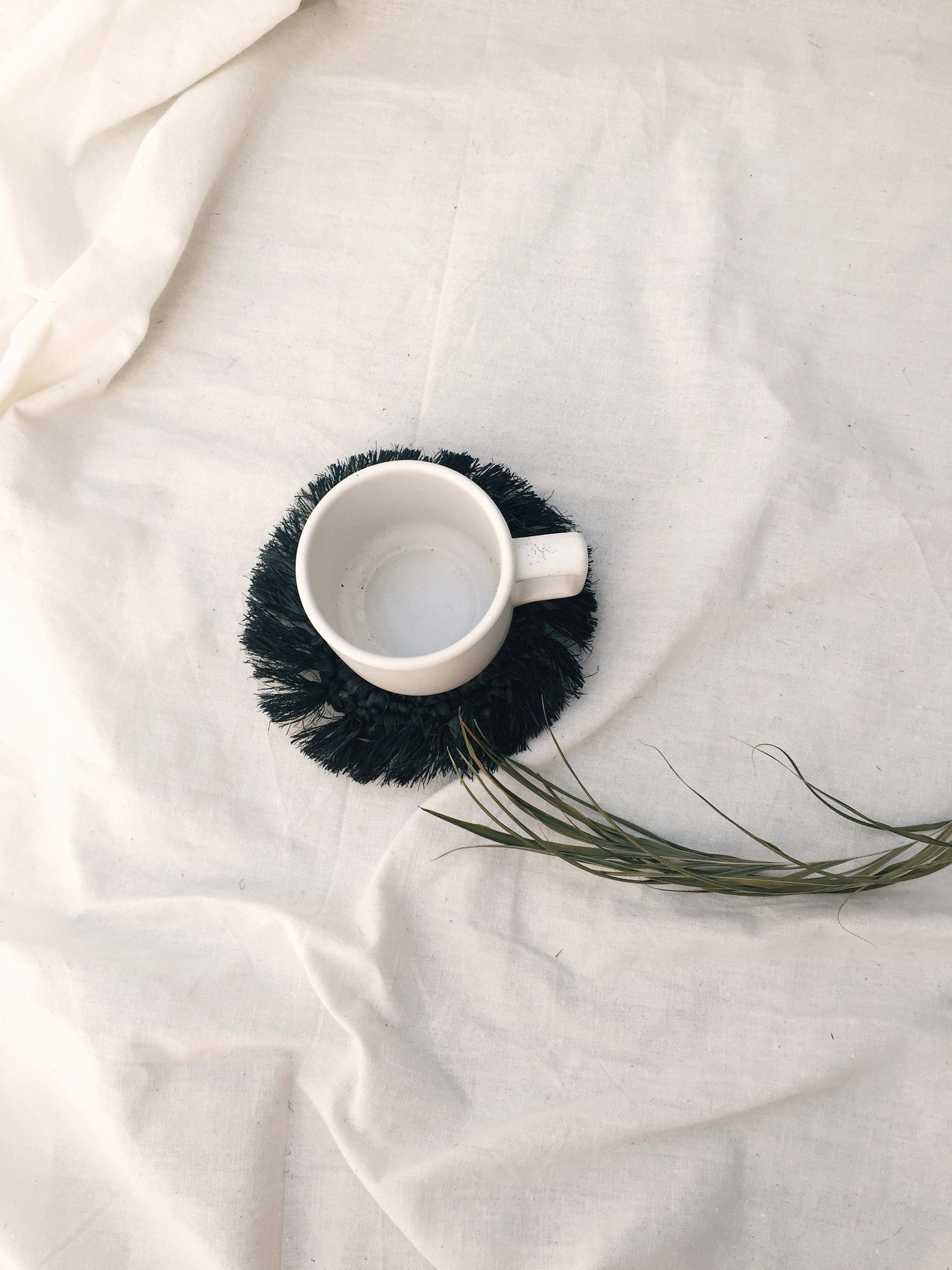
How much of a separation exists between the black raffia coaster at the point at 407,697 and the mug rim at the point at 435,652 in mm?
54

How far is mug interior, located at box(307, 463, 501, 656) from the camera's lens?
0.60 m

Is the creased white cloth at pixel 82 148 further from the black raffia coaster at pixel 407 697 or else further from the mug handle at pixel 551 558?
the mug handle at pixel 551 558

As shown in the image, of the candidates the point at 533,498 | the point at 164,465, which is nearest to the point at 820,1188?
the point at 533,498

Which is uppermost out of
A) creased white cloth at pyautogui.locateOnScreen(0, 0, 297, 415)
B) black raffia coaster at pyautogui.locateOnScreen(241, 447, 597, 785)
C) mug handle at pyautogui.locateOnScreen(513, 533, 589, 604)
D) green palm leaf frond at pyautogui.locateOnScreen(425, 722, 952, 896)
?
creased white cloth at pyautogui.locateOnScreen(0, 0, 297, 415)

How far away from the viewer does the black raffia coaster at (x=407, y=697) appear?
612 mm

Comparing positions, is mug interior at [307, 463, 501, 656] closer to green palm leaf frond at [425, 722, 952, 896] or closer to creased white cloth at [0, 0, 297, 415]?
green palm leaf frond at [425, 722, 952, 896]

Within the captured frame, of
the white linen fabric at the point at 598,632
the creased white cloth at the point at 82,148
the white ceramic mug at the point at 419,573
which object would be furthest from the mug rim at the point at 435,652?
the creased white cloth at the point at 82,148

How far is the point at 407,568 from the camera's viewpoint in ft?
2.11

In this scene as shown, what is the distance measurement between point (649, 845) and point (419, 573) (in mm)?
245

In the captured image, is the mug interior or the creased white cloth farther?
the creased white cloth

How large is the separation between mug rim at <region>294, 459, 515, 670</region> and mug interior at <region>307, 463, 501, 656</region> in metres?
0.01

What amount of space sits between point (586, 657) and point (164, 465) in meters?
0.36

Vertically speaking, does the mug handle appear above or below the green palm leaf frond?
above

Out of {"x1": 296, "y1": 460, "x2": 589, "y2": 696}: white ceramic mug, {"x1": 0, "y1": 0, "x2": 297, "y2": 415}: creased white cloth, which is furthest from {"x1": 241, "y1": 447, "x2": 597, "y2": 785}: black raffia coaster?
{"x1": 0, "y1": 0, "x2": 297, "y2": 415}: creased white cloth
